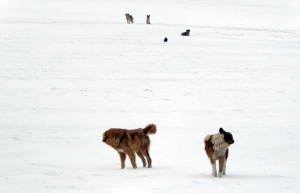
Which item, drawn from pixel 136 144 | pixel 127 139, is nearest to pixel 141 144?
pixel 136 144

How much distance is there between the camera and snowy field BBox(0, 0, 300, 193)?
10.8m

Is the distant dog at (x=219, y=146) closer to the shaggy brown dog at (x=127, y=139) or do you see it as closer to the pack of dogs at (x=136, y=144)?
the pack of dogs at (x=136, y=144)

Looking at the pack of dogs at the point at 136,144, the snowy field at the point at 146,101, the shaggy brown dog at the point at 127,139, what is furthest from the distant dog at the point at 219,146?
the shaggy brown dog at the point at 127,139

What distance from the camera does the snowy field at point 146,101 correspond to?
35.4 ft

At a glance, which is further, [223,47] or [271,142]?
[223,47]

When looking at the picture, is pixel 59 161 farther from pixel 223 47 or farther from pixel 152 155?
pixel 223 47

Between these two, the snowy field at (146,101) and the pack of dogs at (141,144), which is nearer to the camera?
the pack of dogs at (141,144)

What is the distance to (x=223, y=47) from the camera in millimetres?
39188

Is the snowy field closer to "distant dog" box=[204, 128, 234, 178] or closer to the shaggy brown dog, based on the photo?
"distant dog" box=[204, 128, 234, 178]

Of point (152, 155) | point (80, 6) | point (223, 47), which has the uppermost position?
point (80, 6)

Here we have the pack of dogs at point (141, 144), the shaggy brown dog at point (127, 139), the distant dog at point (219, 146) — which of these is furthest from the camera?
the shaggy brown dog at point (127, 139)

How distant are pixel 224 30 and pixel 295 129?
30076mm

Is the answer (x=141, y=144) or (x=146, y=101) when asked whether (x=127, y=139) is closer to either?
(x=141, y=144)

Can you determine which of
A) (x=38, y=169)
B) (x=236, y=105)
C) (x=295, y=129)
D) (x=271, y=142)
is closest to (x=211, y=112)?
(x=236, y=105)
